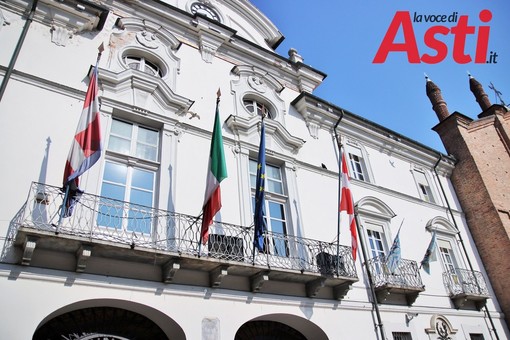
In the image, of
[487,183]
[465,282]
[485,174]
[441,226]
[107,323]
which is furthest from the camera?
[485,174]

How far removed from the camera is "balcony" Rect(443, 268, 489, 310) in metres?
12.5

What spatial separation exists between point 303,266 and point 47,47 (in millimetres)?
7714

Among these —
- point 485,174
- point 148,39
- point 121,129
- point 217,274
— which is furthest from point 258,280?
point 485,174

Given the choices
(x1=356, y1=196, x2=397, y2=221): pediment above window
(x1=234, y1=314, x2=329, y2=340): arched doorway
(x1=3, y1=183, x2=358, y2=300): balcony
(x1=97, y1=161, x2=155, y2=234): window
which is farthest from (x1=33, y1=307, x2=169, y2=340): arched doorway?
(x1=356, y1=196, x2=397, y2=221): pediment above window

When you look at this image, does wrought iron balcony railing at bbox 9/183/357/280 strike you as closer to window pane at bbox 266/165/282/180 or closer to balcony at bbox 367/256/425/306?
balcony at bbox 367/256/425/306

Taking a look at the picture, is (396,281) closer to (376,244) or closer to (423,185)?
(376,244)

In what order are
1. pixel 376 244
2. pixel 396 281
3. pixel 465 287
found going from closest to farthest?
pixel 396 281
pixel 376 244
pixel 465 287

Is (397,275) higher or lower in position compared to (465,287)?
lower

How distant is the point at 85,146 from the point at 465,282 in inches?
506

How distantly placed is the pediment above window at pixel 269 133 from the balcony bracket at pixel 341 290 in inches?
162

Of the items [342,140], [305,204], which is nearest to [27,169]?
[305,204]

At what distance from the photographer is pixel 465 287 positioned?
13383 mm

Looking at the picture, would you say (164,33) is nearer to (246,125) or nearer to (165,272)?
(246,125)

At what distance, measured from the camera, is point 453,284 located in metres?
13.0
